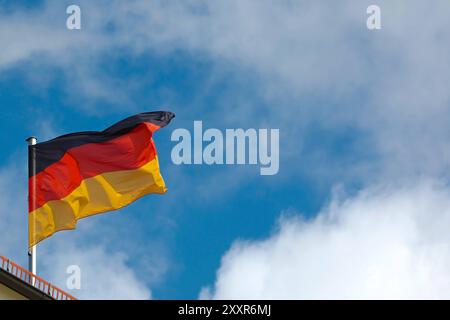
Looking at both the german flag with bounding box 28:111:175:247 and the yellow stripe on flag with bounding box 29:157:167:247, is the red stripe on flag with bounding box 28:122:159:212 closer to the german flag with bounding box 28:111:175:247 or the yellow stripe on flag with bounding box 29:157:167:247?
the german flag with bounding box 28:111:175:247

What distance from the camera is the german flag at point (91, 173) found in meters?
48.4

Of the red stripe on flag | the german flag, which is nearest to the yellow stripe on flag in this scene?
the german flag

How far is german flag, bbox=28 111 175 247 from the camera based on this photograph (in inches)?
1907

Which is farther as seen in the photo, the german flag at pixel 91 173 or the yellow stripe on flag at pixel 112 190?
the yellow stripe on flag at pixel 112 190

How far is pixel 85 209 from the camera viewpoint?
49.4 meters

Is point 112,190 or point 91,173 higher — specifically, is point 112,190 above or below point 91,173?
below

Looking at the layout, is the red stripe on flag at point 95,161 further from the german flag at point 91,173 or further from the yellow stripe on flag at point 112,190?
the yellow stripe on flag at point 112,190

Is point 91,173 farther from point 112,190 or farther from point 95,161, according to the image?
point 112,190

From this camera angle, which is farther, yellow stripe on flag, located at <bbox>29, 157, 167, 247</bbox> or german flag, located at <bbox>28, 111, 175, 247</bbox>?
yellow stripe on flag, located at <bbox>29, 157, 167, 247</bbox>

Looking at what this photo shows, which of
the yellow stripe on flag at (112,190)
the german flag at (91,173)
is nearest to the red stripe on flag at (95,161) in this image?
the german flag at (91,173)

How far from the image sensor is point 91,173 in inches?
1969

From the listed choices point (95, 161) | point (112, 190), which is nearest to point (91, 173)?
point (95, 161)
